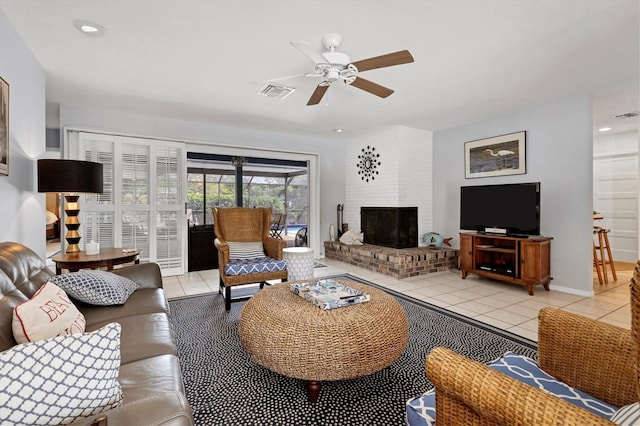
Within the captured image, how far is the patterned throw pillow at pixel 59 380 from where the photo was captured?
65 centimetres

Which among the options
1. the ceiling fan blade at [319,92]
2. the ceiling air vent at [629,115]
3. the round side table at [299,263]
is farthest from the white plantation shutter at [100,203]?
the ceiling air vent at [629,115]

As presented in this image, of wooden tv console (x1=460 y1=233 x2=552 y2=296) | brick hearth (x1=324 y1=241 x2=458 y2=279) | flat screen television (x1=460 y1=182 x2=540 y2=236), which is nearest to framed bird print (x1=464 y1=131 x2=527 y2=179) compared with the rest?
flat screen television (x1=460 y1=182 x2=540 y2=236)

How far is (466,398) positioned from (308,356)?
2.87ft

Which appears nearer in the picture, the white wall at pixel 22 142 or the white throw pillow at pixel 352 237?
the white wall at pixel 22 142

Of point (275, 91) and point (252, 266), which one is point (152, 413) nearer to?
point (252, 266)

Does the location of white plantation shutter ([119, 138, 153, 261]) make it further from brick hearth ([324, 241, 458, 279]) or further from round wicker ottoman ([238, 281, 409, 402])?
A: round wicker ottoman ([238, 281, 409, 402])

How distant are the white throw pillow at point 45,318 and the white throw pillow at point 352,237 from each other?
176 inches

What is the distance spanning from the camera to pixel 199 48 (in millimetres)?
2541

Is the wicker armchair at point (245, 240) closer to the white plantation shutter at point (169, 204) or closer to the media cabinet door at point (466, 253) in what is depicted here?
the white plantation shutter at point (169, 204)

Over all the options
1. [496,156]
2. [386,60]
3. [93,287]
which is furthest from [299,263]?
[496,156]

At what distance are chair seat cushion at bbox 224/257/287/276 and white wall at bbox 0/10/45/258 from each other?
1644 mm

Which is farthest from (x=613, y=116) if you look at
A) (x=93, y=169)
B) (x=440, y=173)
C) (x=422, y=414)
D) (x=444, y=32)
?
(x=93, y=169)

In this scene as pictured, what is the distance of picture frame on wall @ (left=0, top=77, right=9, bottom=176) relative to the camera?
80.4 inches

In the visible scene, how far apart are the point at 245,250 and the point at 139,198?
206cm
